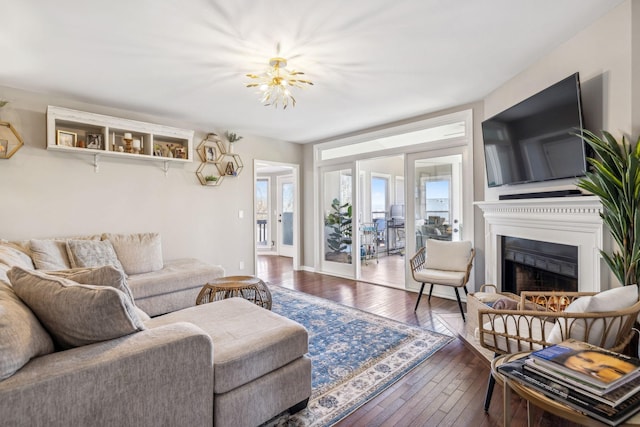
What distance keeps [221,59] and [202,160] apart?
88.9 inches

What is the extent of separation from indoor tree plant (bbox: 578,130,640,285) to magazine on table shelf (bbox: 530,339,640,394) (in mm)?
825

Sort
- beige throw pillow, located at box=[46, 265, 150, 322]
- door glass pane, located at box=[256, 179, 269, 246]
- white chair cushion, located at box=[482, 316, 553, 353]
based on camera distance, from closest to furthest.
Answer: beige throw pillow, located at box=[46, 265, 150, 322] → white chair cushion, located at box=[482, 316, 553, 353] → door glass pane, located at box=[256, 179, 269, 246]

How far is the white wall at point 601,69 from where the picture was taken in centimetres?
197

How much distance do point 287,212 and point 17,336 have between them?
285 inches

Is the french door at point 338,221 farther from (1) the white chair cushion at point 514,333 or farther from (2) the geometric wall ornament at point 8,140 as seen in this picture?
(2) the geometric wall ornament at point 8,140

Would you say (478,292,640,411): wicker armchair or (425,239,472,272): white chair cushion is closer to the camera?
(478,292,640,411): wicker armchair

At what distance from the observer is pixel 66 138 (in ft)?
11.4

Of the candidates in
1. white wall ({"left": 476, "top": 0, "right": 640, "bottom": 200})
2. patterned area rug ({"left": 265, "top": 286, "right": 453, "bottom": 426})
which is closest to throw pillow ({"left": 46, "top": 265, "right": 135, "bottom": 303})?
patterned area rug ({"left": 265, "top": 286, "right": 453, "bottom": 426})

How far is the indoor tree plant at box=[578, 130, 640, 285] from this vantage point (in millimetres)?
1736

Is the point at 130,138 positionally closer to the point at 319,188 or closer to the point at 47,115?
the point at 47,115

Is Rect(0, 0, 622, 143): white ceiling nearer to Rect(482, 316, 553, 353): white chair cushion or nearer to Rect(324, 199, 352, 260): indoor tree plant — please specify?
Rect(482, 316, 553, 353): white chair cushion

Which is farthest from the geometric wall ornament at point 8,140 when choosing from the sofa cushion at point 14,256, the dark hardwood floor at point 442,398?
the dark hardwood floor at point 442,398

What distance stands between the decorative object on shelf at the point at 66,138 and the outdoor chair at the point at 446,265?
4147 mm

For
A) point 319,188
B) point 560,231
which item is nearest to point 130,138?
point 319,188
